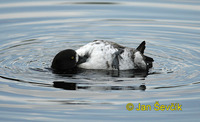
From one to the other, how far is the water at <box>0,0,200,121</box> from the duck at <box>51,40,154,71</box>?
0.68 feet

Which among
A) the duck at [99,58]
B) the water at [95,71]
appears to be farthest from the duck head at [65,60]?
the water at [95,71]

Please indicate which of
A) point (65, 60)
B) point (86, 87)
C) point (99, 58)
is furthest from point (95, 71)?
point (86, 87)

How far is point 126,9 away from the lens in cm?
1562

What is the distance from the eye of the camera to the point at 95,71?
32.7 feet

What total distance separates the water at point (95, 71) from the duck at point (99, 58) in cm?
21

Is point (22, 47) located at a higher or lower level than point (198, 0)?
lower

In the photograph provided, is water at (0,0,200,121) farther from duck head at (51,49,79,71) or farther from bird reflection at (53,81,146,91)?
duck head at (51,49,79,71)

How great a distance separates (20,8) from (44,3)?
3.42 feet

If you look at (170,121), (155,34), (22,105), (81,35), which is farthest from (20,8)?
(170,121)

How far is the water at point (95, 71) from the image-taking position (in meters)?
7.95

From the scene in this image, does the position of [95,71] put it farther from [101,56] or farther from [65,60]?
[65,60]

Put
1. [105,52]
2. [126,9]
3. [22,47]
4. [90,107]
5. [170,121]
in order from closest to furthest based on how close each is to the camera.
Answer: [170,121]
[90,107]
[105,52]
[22,47]
[126,9]

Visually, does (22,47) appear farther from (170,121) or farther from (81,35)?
(170,121)

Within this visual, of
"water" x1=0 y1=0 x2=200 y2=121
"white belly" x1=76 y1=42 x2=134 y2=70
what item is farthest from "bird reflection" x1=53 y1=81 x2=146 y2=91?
"white belly" x1=76 y1=42 x2=134 y2=70
